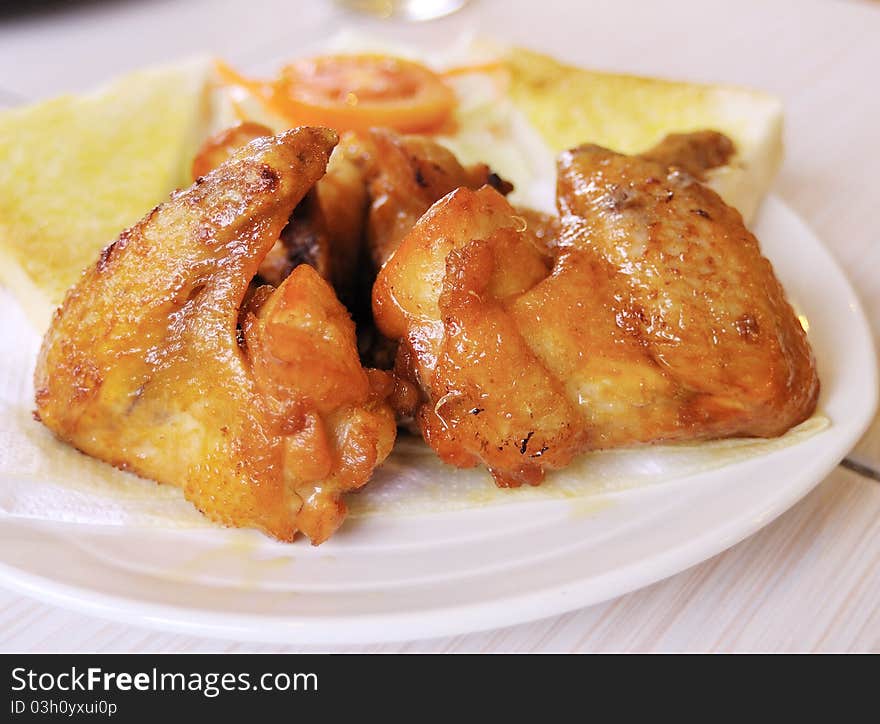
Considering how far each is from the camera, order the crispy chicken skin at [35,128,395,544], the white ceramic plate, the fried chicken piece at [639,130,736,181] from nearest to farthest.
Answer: the white ceramic plate, the crispy chicken skin at [35,128,395,544], the fried chicken piece at [639,130,736,181]

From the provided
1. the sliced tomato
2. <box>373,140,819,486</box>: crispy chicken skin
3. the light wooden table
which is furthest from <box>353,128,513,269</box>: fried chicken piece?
the sliced tomato

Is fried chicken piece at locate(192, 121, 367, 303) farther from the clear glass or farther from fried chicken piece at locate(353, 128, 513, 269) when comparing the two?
the clear glass

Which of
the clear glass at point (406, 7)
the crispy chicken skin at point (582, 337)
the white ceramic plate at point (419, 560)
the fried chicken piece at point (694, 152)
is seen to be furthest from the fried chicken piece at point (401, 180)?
the clear glass at point (406, 7)

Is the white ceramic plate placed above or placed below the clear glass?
above

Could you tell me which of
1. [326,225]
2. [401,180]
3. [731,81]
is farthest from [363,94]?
[731,81]

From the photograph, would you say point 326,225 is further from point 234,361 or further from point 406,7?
point 406,7

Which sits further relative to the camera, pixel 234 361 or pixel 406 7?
pixel 406 7
